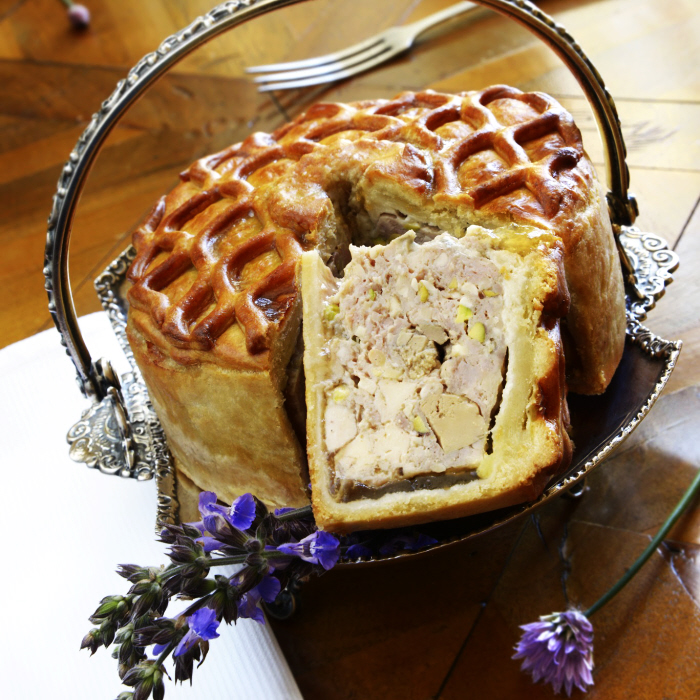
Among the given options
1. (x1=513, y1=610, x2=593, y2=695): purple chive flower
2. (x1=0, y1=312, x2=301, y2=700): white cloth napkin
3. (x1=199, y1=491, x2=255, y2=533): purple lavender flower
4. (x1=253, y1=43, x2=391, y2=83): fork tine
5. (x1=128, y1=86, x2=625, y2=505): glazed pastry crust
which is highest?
(x1=253, y1=43, x2=391, y2=83): fork tine

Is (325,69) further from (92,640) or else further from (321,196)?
(92,640)

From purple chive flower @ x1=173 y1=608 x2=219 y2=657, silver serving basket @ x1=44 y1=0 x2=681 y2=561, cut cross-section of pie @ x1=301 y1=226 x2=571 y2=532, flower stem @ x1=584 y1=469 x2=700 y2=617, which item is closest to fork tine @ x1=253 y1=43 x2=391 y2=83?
silver serving basket @ x1=44 y1=0 x2=681 y2=561

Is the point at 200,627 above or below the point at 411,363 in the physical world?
below

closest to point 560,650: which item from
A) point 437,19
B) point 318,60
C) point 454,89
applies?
point 454,89

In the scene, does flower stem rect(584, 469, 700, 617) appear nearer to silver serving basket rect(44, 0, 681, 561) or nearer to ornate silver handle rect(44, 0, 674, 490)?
silver serving basket rect(44, 0, 681, 561)

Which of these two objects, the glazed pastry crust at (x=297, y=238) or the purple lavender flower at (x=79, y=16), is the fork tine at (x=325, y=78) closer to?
the purple lavender flower at (x=79, y=16)

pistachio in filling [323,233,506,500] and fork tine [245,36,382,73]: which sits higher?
fork tine [245,36,382,73]

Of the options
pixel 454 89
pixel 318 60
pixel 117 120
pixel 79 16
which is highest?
pixel 79 16
